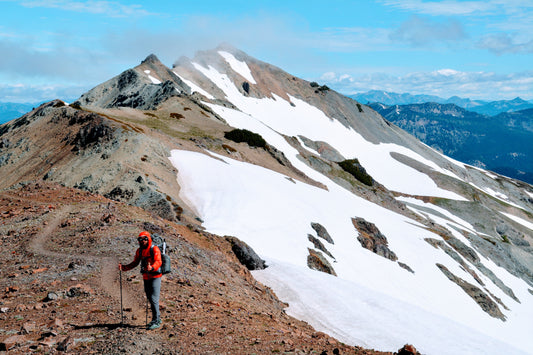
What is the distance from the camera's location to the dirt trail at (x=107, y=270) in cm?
1298

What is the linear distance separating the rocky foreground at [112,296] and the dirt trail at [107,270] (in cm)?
4

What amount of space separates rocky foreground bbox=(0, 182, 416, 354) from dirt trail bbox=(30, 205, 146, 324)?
0.13ft

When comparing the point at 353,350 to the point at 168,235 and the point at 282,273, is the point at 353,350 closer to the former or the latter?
the point at 168,235

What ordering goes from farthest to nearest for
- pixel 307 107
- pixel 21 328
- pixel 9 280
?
pixel 307 107 → pixel 9 280 → pixel 21 328

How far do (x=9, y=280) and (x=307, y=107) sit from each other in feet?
529

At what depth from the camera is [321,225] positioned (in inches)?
1869

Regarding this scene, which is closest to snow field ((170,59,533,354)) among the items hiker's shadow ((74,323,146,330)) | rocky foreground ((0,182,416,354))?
rocky foreground ((0,182,416,354))

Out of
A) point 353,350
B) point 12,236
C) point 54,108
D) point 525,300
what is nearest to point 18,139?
point 54,108

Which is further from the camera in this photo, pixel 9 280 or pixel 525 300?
pixel 525 300

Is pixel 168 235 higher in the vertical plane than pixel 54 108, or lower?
lower

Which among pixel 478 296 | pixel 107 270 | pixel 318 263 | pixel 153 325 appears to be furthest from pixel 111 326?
pixel 478 296

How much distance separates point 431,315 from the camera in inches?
1177

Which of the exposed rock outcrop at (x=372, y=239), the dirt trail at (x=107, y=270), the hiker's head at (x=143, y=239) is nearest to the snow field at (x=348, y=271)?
the exposed rock outcrop at (x=372, y=239)

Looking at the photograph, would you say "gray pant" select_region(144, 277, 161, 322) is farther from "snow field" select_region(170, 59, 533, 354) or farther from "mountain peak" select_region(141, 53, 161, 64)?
"mountain peak" select_region(141, 53, 161, 64)
